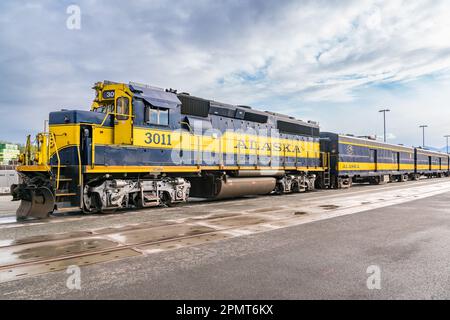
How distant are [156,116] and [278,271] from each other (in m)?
8.26

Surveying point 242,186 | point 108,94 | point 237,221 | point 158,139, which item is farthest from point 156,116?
point 242,186

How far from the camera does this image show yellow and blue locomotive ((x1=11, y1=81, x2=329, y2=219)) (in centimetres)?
1000

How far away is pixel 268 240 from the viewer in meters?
6.95

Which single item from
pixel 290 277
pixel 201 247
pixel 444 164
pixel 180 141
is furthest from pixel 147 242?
pixel 444 164

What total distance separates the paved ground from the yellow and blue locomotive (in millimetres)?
2523

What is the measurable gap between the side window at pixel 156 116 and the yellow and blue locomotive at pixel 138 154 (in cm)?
4

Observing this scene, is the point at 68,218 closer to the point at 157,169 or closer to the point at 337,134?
the point at 157,169

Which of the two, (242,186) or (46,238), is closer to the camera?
(46,238)

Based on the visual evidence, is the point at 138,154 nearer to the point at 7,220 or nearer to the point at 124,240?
the point at 7,220

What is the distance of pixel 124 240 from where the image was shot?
696 centimetres

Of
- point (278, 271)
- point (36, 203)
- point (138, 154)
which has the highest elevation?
point (138, 154)

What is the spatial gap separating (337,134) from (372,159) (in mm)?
7744

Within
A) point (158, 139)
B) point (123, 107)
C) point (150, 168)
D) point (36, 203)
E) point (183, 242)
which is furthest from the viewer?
point (158, 139)

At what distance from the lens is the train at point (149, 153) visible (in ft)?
32.9
